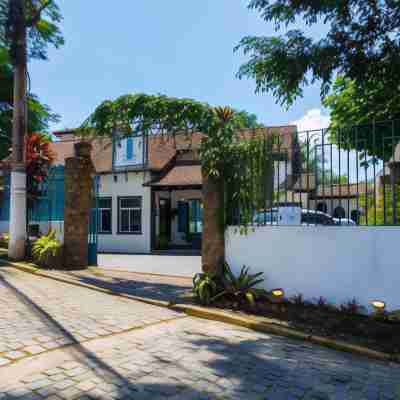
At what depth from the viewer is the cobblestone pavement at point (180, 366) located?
12.0 feet

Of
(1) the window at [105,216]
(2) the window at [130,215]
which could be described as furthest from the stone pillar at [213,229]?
(1) the window at [105,216]

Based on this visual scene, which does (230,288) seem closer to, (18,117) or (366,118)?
(366,118)

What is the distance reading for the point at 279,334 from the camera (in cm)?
577

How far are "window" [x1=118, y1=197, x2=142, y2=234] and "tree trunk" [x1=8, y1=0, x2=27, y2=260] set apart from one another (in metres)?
8.96

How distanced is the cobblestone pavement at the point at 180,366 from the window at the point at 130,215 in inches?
545

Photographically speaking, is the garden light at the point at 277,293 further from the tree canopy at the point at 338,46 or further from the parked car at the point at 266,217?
the tree canopy at the point at 338,46

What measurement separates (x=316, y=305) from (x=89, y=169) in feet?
23.8

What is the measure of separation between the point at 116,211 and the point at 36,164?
7.98 metres

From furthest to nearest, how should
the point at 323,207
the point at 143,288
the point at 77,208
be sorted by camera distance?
the point at 77,208 < the point at 143,288 < the point at 323,207

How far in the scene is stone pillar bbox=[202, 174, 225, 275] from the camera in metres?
8.02

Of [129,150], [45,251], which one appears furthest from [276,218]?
[129,150]

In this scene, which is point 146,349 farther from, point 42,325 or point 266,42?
point 266,42

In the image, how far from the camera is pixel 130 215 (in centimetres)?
2042

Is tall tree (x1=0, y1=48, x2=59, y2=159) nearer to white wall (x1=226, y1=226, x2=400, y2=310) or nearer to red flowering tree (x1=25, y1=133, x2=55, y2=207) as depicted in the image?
red flowering tree (x1=25, y1=133, x2=55, y2=207)
